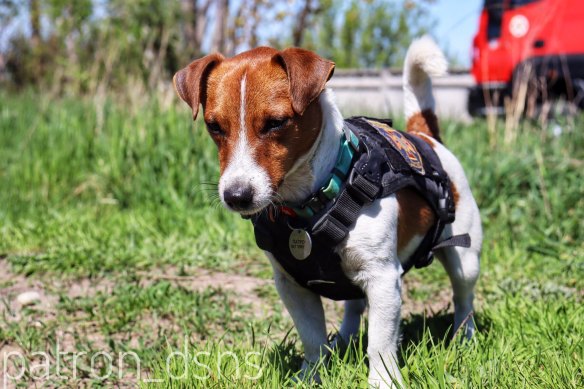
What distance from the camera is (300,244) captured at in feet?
8.21

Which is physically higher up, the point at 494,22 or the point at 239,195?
the point at 494,22

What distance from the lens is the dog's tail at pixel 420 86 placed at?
10.8 ft

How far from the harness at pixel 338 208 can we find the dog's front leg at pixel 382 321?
13 cm

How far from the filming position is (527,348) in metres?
2.89

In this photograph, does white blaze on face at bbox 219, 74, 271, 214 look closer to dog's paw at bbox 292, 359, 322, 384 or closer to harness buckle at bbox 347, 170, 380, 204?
harness buckle at bbox 347, 170, 380, 204

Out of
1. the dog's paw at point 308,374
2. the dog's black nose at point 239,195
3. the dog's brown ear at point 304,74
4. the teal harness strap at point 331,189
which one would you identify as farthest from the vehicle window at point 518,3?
the dog's black nose at point 239,195

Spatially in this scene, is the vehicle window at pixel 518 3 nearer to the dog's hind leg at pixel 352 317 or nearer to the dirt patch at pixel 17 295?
the dog's hind leg at pixel 352 317

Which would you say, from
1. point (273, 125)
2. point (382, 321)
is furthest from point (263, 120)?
point (382, 321)

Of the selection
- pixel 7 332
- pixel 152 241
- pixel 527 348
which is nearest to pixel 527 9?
pixel 152 241

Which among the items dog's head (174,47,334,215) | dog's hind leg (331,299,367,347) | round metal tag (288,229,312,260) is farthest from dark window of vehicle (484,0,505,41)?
round metal tag (288,229,312,260)

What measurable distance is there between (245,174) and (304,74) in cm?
42

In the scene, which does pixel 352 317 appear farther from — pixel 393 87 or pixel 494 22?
Answer: pixel 393 87

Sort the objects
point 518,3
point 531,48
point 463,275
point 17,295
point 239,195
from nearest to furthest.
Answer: point 239,195 → point 463,275 → point 17,295 → point 531,48 → point 518,3

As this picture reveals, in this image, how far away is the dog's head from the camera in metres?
2.28
